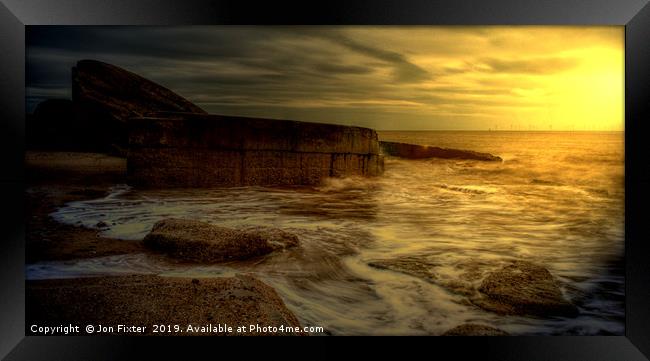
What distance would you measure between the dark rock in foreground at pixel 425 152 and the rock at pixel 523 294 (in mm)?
1124

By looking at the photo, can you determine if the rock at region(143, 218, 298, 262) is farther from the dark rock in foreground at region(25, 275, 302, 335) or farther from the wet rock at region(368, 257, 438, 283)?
the wet rock at region(368, 257, 438, 283)

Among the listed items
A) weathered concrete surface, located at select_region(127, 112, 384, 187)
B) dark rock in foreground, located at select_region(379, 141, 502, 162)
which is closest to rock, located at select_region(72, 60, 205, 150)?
weathered concrete surface, located at select_region(127, 112, 384, 187)

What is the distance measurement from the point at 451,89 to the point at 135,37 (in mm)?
3116

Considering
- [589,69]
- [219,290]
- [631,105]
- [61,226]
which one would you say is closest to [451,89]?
[589,69]

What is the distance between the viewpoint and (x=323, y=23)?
4.23 meters

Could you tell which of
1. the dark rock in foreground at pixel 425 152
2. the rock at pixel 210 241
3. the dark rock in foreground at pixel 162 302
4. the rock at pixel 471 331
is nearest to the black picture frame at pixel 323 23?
the rock at pixel 471 331

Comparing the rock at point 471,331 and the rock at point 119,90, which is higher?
the rock at point 119,90

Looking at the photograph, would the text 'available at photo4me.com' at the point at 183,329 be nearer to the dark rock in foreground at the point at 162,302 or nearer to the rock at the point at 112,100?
the dark rock in foreground at the point at 162,302

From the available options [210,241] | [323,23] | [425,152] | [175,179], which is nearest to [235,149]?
[175,179]

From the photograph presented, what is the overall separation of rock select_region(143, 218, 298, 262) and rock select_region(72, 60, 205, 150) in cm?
100

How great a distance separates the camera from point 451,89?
14.1 feet

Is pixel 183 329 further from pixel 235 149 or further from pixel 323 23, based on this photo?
pixel 323 23

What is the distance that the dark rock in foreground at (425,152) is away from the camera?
4.30m

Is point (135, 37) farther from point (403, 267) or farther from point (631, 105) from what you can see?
point (631, 105)
